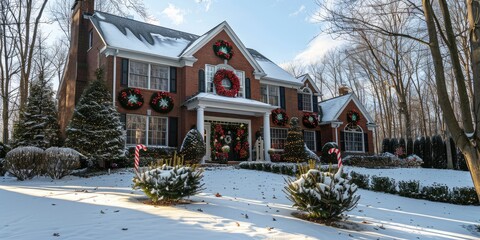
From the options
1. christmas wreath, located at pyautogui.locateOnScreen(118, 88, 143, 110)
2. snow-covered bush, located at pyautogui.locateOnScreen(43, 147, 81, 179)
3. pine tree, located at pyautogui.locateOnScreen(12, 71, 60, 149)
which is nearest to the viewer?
snow-covered bush, located at pyautogui.locateOnScreen(43, 147, 81, 179)

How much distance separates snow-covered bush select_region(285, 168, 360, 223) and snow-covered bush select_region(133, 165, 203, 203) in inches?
90.1

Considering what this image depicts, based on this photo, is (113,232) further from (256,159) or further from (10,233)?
(256,159)

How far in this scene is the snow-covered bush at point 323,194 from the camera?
7.09 meters

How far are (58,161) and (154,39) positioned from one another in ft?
31.4

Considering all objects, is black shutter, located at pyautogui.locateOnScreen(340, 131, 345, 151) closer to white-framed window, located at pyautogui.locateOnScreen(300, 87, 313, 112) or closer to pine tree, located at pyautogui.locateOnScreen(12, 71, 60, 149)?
white-framed window, located at pyautogui.locateOnScreen(300, 87, 313, 112)

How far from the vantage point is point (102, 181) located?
38.6 feet

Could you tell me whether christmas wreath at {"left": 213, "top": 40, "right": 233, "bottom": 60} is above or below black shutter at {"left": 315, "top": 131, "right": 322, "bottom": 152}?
above

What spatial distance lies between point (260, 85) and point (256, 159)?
16.3 ft

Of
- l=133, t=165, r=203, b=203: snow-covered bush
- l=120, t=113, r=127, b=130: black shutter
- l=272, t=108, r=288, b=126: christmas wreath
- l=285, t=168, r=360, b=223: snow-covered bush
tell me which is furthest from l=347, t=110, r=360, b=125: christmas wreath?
l=133, t=165, r=203, b=203: snow-covered bush

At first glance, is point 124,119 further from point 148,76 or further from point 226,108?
point 226,108

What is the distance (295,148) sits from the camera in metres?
19.0

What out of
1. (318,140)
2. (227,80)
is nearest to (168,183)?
(227,80)

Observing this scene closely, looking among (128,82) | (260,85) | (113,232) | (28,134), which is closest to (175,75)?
(128,82)

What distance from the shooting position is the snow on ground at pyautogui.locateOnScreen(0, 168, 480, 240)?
5516 millimetres
